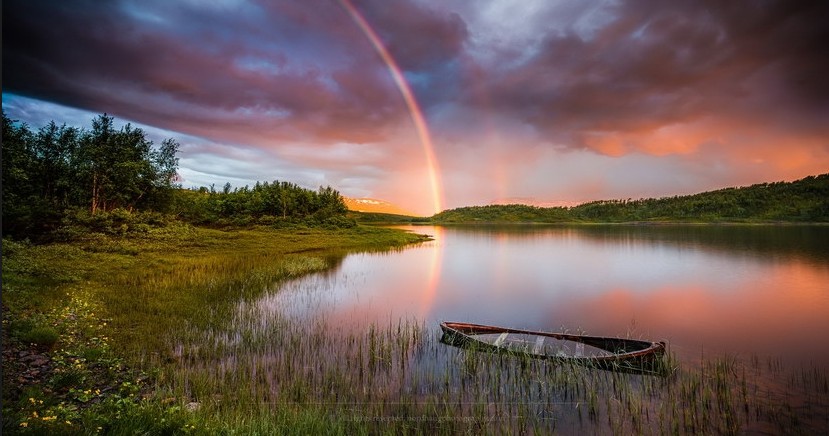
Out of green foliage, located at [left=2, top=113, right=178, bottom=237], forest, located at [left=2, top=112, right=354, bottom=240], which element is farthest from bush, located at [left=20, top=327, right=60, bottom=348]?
green foliage, located at [left=2, top=113, right=178, bottom=237]

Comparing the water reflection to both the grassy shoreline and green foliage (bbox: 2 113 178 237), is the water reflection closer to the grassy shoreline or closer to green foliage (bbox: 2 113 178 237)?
the grassy shoreline

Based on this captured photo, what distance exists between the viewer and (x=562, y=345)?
17.0 meters

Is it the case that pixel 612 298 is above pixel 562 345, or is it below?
below

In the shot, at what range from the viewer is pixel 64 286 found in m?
22.6

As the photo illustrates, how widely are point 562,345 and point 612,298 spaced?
60.4ft

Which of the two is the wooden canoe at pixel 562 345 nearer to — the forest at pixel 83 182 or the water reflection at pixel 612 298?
the water reflection at pixel 612 298

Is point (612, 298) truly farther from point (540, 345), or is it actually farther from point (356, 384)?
point (356, 384)

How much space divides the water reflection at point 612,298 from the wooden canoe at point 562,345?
408 cm

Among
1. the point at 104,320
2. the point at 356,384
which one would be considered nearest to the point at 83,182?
the point at 104,320

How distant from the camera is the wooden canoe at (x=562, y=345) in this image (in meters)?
14.3

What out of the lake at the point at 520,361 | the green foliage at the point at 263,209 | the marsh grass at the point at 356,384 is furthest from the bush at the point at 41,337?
the green foliage at the point at 263,209

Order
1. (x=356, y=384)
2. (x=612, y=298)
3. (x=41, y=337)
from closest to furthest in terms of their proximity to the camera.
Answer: (x=356, y=384)
(x=41, y=337)
(x=612, y=298)

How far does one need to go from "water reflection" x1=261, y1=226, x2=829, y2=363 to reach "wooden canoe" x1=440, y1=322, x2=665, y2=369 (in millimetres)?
4079

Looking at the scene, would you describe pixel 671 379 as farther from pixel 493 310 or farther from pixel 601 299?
pixel 601 299
